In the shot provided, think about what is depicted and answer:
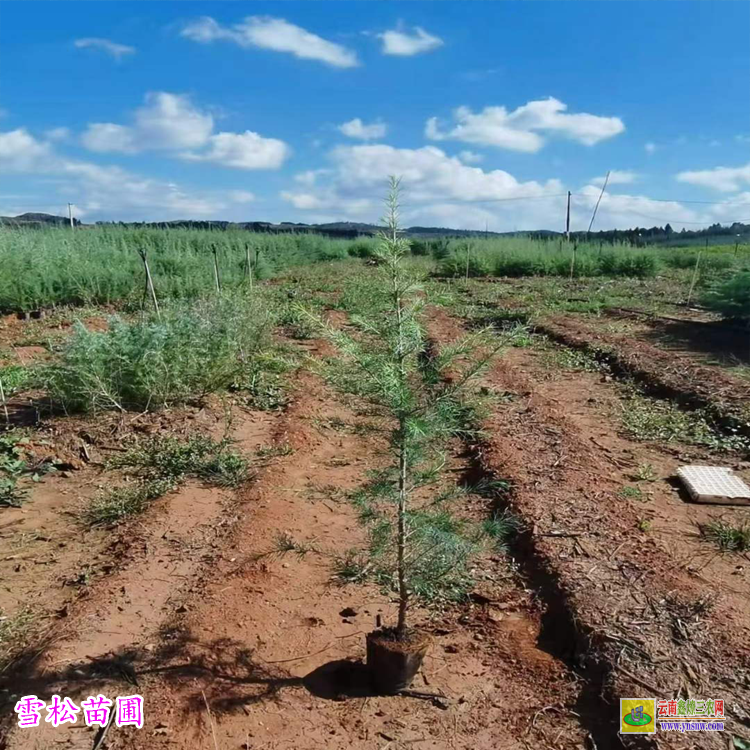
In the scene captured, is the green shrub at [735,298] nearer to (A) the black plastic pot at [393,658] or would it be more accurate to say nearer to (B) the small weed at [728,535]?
(B) the small weed at [728,535]

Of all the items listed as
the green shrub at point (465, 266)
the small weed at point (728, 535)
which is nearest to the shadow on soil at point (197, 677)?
the small weed at point (728, 535)

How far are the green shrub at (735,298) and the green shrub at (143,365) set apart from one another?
7332mm

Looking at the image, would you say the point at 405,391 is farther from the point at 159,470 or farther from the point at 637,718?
the point at 159,470

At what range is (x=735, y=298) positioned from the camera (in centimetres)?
930

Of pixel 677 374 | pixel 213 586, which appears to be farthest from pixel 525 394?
pixel 213 586

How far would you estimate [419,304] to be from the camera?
7.18 ft

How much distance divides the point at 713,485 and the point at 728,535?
0.75 m

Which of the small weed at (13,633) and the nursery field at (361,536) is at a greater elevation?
the nursery field at (361,536)

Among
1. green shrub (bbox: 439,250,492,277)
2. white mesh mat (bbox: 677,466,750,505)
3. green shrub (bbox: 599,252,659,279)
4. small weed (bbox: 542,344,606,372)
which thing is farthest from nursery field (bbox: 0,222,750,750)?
green shrub (bbox: 599,252,659,279)

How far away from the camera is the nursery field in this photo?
88.0 inches

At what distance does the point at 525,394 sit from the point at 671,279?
1433cm

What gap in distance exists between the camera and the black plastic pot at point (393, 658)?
2.31 meters

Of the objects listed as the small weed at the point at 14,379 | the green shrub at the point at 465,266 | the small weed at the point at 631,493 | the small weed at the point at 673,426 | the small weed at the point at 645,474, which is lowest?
the small weed at the point at 631,493

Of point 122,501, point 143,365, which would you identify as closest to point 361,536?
point 122,501
